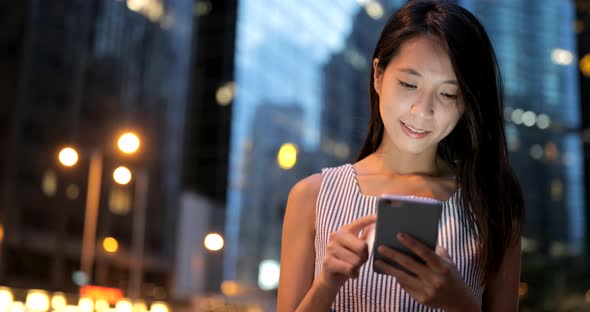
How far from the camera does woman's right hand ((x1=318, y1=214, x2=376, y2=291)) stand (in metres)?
2.06

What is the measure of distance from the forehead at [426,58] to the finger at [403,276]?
0.65 metres

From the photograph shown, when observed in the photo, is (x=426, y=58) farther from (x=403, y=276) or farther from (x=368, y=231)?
(x=403, y=276)

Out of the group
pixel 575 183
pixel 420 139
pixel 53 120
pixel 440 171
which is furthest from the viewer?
pixel 575 183

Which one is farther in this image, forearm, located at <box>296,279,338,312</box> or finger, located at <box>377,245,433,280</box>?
forearm, located at <box>296,279,338,312</box>

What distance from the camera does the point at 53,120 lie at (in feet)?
135

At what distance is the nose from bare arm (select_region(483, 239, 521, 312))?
0.47 m

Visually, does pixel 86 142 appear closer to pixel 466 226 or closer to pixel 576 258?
pixel 576 258

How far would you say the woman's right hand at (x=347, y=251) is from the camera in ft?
6.75

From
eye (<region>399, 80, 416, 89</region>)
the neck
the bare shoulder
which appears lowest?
the bare shoulder

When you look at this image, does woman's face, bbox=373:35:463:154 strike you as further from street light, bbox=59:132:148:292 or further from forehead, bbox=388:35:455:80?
street light, bbox=59:132:148:292

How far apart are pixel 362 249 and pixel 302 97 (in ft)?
231

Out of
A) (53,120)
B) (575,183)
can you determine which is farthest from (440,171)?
(575,183)

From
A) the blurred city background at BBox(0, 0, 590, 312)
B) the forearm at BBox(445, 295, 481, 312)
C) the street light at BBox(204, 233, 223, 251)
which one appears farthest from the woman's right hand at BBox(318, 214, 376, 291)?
the blurred city background at BBox(0, 0, 590, 312)

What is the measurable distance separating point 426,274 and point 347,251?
0.20 meters
